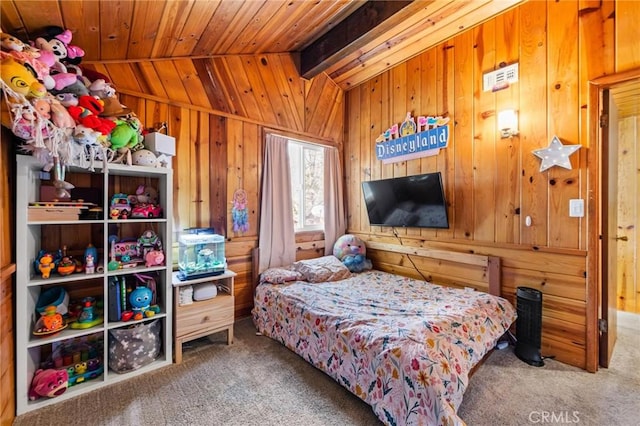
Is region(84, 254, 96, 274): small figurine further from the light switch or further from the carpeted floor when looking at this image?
the light switch

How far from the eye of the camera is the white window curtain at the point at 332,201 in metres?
3.65

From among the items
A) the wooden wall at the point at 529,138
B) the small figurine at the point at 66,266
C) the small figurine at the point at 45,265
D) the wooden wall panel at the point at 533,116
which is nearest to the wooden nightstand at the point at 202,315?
the small figurine at the point at 66,266

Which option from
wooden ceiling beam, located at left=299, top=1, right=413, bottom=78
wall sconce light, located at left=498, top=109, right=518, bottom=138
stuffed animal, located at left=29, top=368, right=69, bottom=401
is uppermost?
wooden ceiling beam, located at left=299, top=1, right=413, bottom=78

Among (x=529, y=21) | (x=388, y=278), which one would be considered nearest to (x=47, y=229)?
(x=388, y=278)

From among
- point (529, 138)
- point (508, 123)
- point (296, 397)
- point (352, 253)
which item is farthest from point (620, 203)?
point (296, 397)

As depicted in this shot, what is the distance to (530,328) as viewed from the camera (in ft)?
7.09

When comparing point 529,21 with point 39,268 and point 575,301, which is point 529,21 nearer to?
point 575,301

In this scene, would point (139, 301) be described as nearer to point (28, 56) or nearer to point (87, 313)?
point (87, 313)

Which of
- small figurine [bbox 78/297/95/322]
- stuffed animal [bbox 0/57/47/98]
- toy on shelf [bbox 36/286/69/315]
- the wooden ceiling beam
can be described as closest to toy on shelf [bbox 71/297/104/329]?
small figurine [bbox 78/297/95/322]

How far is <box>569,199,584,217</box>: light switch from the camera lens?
2.06 meters

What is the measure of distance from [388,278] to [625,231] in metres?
2.94

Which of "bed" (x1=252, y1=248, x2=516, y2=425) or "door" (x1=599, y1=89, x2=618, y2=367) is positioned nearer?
"bed" (x1=252, y1=248, x2=516, y2=425)

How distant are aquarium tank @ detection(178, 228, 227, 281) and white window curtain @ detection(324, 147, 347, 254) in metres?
1.51

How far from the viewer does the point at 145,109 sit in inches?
94.2
